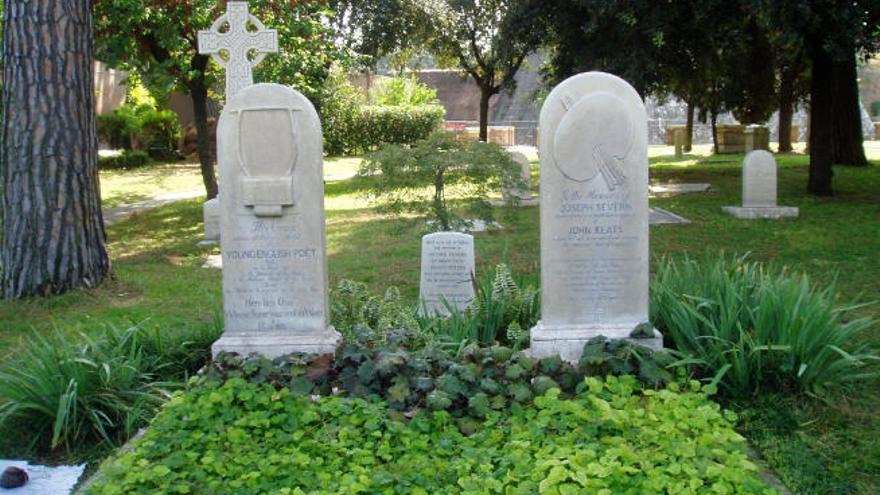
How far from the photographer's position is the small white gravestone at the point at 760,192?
46.5ft

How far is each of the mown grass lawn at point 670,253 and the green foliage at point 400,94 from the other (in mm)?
22957

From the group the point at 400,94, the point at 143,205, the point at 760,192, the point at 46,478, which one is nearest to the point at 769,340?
the point at 46,478

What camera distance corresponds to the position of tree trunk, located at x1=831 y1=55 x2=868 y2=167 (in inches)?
798

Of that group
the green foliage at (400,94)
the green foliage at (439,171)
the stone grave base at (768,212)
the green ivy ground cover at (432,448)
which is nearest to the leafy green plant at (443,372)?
the green ivy ground cover at (432,448)

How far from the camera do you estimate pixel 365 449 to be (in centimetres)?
462

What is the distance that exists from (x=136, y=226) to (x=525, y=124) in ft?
141

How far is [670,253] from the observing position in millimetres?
10977

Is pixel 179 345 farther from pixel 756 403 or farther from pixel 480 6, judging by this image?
pixel 480 6

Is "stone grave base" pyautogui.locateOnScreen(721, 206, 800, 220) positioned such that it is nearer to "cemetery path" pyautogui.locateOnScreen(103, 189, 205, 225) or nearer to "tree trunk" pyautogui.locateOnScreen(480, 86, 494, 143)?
"cemetery path" pyautogui.locateOnScreen(103, 189, 205, 225)

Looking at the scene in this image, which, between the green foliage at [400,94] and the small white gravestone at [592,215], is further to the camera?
the green foliage at [400,94]

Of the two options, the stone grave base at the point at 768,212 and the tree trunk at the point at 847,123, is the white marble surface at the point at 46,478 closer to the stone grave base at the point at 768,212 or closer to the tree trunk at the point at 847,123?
the stone grave base at the point at 768,212

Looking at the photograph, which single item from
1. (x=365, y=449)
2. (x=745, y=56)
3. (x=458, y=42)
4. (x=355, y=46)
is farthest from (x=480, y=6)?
(x=365, y=449)

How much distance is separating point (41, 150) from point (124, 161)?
17616mm

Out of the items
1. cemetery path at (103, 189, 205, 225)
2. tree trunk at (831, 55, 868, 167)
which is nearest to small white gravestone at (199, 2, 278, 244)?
cemetery path at (103, 189, 205, 225)
